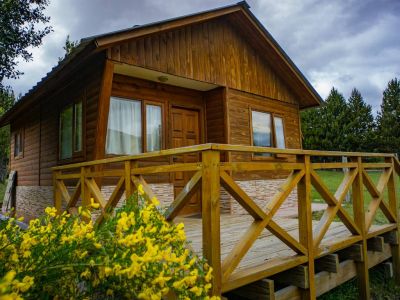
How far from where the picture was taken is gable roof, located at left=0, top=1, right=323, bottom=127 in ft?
15.8

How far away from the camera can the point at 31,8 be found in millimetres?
9477

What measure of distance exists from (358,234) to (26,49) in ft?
33.1

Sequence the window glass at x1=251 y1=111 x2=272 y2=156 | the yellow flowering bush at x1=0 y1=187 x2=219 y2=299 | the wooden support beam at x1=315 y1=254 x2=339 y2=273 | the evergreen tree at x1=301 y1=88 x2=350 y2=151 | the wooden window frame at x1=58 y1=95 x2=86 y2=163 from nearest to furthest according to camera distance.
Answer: the yellow flowering bush at x1=0 y1=187 x2=219 y2=299 < the wooden support beam at x1=315 y1=254 x2=339 y2=273 < the wooden window frame at x1=58 y1=95 x2=86 y2=163 < the window glass at x1=251 y1=111 x2=272 y2=156 < the evergreen tree at x1=301 y1=88 x2=350 y2=151

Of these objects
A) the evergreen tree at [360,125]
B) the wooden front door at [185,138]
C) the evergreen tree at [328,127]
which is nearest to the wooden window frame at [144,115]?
the wooden front door at [185,138]

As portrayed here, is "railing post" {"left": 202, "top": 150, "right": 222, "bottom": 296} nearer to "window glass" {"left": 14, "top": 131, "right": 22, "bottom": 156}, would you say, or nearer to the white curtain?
the white curtain

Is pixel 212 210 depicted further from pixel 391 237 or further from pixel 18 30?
pixel 18 30

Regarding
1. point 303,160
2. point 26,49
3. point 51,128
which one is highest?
point 26,49

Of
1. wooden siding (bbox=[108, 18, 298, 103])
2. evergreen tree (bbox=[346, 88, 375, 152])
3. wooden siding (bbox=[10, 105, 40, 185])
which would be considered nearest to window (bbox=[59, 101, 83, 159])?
wooden siding (bbox=[108, 18, 298, 103])

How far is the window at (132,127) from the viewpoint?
237 inches

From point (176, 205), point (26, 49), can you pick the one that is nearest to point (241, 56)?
point (176, 205)

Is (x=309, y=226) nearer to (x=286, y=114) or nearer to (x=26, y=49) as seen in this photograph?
(x=286, y=114)

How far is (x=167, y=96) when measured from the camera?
22.5 ft

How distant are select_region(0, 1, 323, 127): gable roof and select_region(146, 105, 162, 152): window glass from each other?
166 cm

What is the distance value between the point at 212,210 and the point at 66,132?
569 cm
